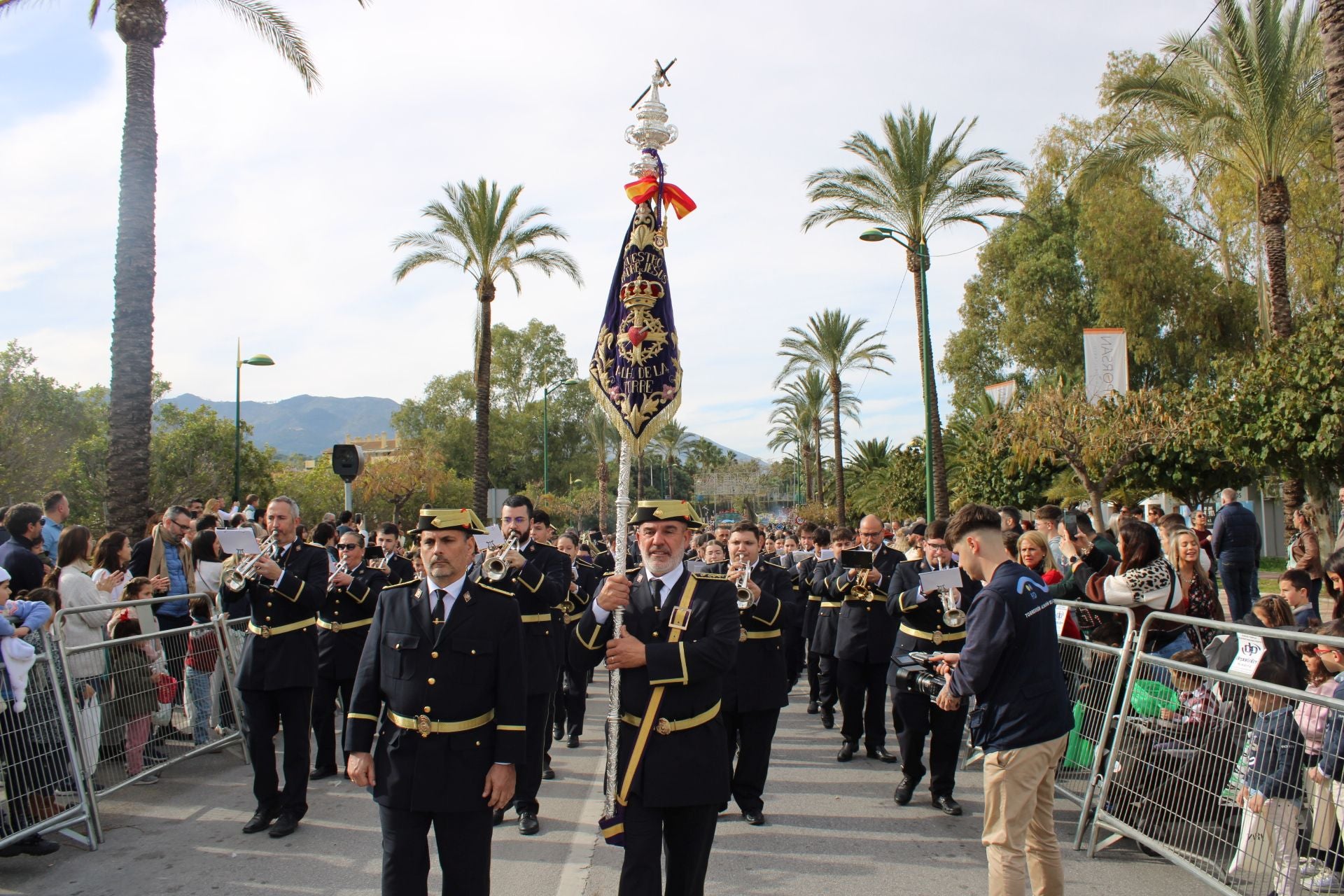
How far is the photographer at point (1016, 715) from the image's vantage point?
Result: 4.50 m

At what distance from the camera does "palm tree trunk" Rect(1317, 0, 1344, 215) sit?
11148mm

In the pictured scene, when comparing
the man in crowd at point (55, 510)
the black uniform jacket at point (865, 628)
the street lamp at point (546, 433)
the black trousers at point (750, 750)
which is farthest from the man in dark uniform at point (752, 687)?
the street lamp at point (546, 433)

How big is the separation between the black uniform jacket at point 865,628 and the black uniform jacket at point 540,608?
2494 millimetres

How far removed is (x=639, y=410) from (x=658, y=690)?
1611 millimetres

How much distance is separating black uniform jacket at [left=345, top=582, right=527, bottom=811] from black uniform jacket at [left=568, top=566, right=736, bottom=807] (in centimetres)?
37

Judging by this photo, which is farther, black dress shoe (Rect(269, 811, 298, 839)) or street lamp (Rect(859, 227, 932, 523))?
street lamp (Rect(859, 227, 932, 523))

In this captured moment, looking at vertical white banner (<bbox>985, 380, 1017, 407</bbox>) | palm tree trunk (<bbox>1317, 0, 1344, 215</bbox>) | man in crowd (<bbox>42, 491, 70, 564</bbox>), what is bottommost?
man in crowd (<bbox>42, 491, 70, 564</bbox>)

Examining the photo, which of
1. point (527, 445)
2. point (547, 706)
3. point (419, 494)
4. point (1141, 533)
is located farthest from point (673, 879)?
point (527, 445)

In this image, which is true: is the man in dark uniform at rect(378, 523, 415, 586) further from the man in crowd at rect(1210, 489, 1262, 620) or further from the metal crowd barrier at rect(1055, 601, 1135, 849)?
the man in crowd at rect(1210, 489, 1262, 620)

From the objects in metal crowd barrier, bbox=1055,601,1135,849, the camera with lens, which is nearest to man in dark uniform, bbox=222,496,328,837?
the camera with lens

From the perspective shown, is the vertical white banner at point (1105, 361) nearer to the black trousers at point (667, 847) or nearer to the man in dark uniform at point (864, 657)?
the man in dark uniform at point (864, 657)

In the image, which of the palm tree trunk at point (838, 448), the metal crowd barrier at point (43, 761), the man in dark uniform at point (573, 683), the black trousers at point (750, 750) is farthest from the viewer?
the palm tree trunk at point (838, 448)

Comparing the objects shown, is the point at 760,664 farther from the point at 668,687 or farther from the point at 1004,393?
the point at 1004,393

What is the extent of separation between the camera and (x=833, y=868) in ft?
18.5
